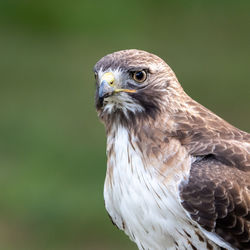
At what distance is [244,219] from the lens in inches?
183

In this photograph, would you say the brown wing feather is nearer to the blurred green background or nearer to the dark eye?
the dark eye

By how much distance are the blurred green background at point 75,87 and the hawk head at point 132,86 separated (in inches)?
147

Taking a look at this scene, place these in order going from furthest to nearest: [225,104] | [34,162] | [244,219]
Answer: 1. [225,104]
2. [34,162]
3. [244,219]

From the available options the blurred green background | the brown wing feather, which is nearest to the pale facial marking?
the brown wing feather

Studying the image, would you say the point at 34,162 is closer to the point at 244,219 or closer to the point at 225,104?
the point at 225,104

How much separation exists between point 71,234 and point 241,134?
13.2 feet

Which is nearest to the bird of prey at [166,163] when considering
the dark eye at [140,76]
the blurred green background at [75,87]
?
the dark eye at [140,76]

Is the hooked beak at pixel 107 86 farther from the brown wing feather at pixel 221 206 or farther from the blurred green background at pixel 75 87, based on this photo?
the blurred green background at pixel 75 87

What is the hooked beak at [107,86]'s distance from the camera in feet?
15.8

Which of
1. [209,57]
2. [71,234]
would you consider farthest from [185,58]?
[71,234]

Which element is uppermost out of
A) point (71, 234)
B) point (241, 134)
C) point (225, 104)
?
point (241, 134)

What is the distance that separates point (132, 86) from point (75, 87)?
266 inches

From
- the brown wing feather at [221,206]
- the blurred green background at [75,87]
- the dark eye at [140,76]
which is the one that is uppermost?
the dark eye at [140,76]

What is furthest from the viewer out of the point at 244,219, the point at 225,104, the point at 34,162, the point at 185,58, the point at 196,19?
the point at 196,19
